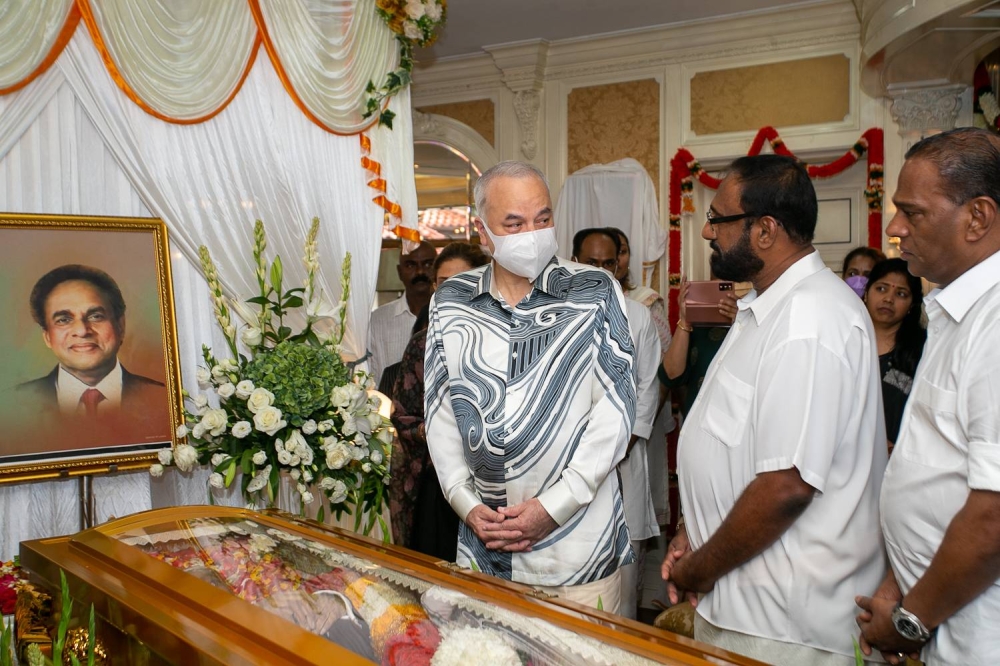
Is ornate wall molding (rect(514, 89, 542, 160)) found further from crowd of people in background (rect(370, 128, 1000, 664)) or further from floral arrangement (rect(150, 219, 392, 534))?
crowd of people in background (rect(370, 128, 1000, 664))

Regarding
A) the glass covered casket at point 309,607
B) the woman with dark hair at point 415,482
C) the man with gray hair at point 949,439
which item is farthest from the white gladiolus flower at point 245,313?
the man with gray hair at point 949,439

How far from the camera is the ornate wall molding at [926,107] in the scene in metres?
5.58

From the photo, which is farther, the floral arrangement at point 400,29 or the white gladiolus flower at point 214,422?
the floral arrangement at point 400,29

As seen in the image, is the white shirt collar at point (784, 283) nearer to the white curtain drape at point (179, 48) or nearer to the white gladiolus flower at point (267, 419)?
the white gladiolus flower at point (267, 419)

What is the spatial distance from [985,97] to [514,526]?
15.4ft

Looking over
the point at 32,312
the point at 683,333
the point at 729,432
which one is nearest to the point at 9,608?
the point at 32,312

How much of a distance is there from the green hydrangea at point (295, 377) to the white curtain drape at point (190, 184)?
54 centimetres

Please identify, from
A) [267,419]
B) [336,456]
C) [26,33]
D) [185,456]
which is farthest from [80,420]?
[26,33]

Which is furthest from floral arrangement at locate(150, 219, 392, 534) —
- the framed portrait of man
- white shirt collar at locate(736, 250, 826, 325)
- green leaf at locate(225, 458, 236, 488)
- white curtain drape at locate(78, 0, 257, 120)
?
white shirt collar at locate(736, 250, 826, 325)

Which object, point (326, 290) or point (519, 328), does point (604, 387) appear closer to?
point (519, 328)

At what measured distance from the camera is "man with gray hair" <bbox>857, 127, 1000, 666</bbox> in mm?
1426

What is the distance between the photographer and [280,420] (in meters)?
2.80

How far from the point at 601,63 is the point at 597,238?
117 inches

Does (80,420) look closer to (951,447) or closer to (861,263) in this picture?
(951,447)
